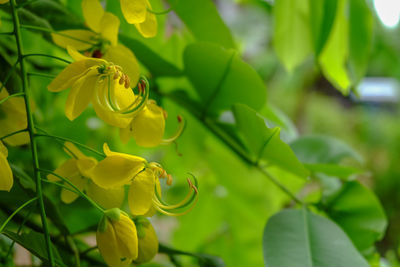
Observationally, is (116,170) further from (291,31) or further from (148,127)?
(291,31)

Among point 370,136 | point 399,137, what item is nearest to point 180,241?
point 399,137

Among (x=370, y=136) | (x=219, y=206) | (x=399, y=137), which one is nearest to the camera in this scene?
(x=219, y=206)

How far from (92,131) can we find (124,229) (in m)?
0.50

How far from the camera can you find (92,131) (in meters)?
0.66

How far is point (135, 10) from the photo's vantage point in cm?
19

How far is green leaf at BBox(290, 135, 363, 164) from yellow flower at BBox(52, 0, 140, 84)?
0.58 ft

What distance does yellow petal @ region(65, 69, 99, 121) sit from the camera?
0.60ft

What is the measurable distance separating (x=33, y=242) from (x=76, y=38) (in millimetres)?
101

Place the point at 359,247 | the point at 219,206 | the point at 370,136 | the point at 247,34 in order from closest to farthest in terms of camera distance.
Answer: the point at 359,247 → the point at 219,206 → the point at 247,34 → the point at 370,136

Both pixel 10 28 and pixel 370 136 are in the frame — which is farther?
pixel 370 136

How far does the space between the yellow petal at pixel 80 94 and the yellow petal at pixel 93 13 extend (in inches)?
2.3

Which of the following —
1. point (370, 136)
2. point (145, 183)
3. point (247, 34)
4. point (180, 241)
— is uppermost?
point (145, 183)

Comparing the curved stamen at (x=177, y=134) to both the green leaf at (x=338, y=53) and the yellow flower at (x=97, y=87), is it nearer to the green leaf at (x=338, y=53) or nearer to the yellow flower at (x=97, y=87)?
the yellow flower at (x=97, y=87)

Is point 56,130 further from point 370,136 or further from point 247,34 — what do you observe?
point 370,136
